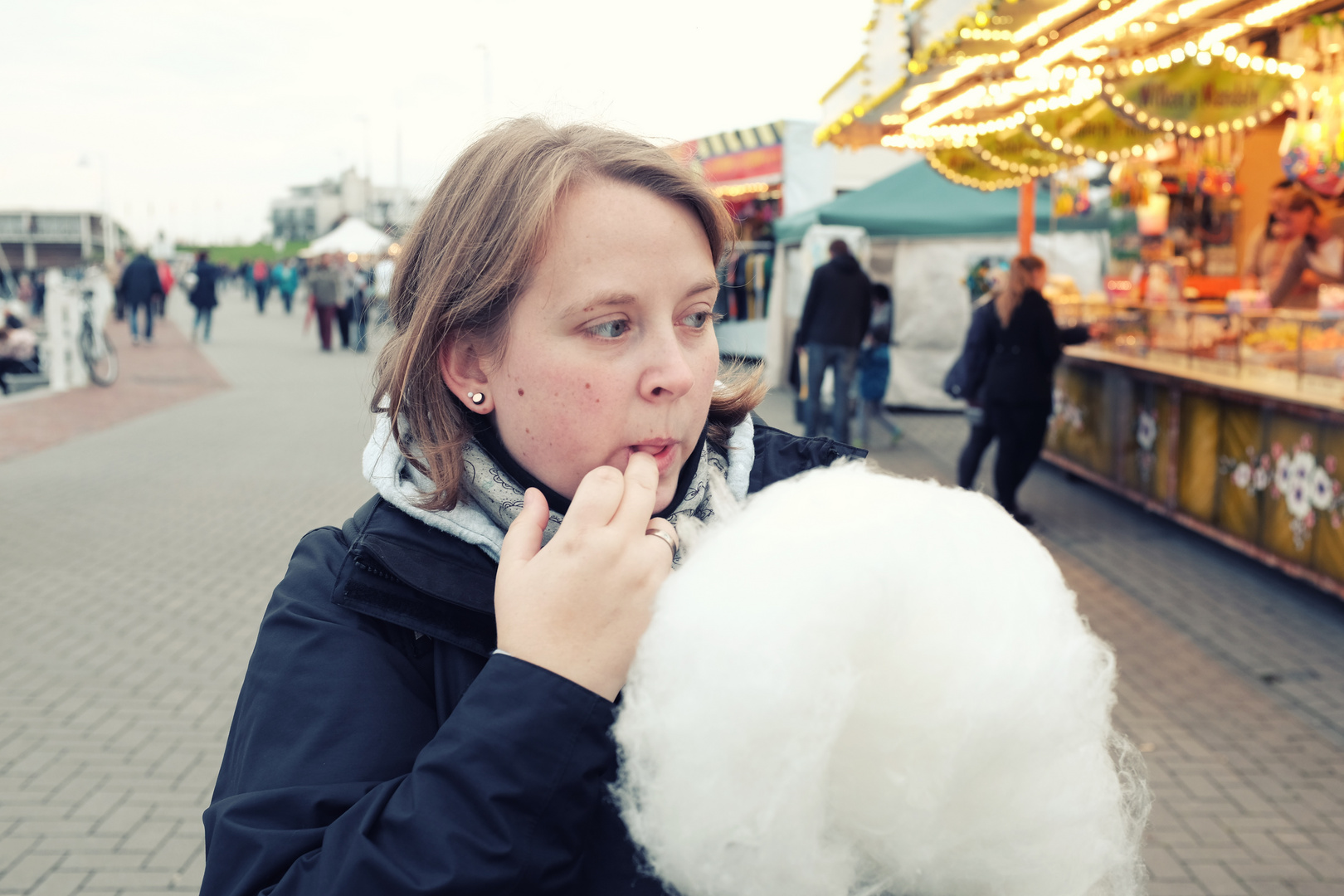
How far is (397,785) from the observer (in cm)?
85

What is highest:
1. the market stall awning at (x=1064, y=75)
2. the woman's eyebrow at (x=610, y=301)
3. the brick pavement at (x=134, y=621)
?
the market stall awning at (x=1064, y=75)

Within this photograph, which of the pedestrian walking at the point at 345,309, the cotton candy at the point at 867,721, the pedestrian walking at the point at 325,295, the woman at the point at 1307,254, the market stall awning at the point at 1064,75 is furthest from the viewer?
the pedestrian walking at the point at 345,309

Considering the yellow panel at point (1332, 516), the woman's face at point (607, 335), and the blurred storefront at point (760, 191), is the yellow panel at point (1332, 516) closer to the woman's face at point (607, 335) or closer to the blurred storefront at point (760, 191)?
the woman's face at point (607, 335)

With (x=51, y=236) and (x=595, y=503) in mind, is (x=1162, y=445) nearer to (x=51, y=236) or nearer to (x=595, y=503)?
(x=595, y=503)

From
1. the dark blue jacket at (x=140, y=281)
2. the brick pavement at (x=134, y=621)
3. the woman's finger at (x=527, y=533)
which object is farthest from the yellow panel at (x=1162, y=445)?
the dark blue jacket at (x=140, y=281)

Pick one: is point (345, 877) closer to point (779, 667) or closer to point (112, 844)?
point (779, 667)

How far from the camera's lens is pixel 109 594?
17.9 ft

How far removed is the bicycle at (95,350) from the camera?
44.2ft

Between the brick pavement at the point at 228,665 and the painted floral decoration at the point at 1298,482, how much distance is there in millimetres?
486

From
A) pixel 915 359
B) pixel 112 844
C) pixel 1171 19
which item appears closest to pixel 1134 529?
pixel 1171 19

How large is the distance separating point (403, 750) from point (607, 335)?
0.44 metres

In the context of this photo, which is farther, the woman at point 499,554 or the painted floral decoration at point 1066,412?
the painted floral decoration at point 1066,412

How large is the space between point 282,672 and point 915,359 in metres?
11.7

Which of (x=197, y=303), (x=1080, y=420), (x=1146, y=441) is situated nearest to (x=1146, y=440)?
(x=1146, y=441)
